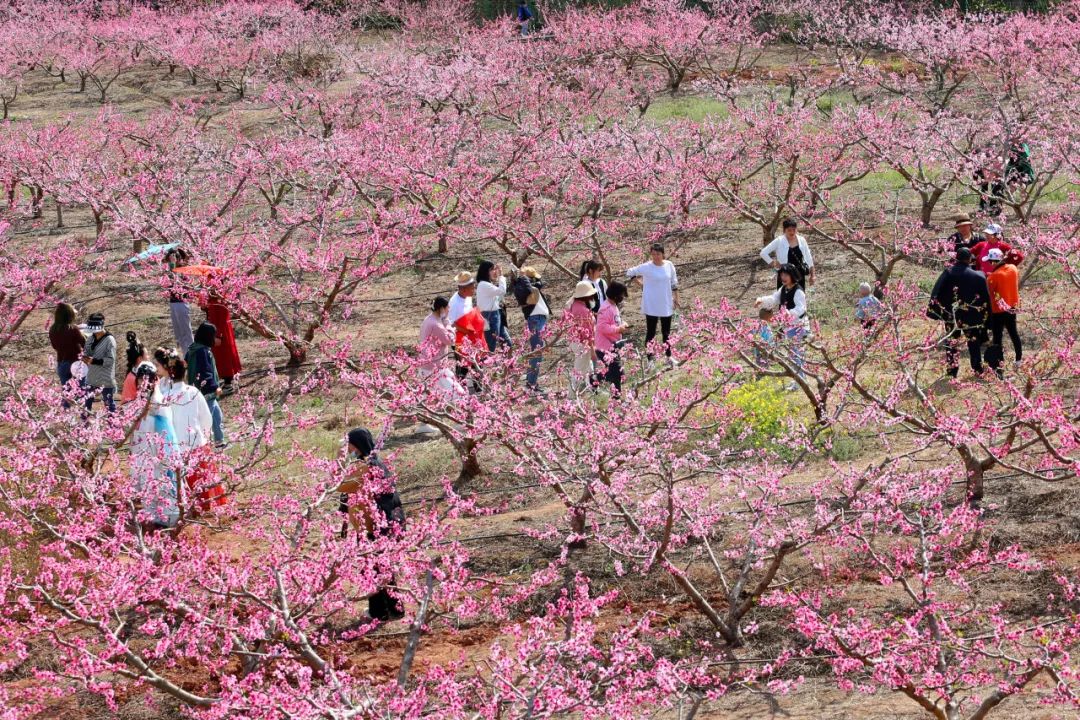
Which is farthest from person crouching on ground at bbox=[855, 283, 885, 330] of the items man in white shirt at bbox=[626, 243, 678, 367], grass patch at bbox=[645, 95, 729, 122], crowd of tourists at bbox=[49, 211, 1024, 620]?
grass patch at bbox=[645, 95, 729, 122]

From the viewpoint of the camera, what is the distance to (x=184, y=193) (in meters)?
18.6

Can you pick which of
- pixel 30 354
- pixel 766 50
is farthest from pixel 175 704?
pixel 766 50

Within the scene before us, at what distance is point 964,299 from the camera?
10719 millimetres

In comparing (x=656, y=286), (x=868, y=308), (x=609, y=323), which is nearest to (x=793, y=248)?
(x=656, y=286)

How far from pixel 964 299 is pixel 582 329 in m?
3.31

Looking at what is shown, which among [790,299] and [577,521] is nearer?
[577,521]

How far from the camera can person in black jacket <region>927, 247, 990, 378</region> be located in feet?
34.7

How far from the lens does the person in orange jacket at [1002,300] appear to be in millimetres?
10922

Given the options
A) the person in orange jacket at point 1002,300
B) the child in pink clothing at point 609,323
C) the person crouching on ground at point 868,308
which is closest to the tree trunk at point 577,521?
the child in pink clothing at point 609,323

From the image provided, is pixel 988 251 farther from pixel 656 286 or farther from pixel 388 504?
pixel 388 504

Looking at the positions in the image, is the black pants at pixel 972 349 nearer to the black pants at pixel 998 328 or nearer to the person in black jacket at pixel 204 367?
the black pants at pixel 998 328

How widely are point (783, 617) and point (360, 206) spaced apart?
1333 centimetres

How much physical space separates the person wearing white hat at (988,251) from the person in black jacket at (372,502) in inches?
252

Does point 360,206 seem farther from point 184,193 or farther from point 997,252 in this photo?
point 997,252
